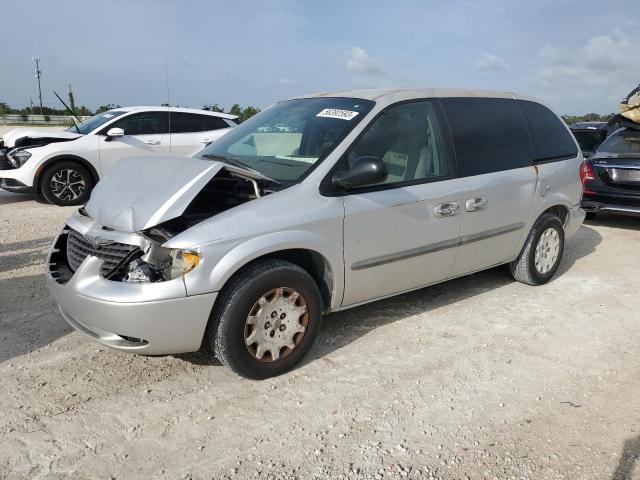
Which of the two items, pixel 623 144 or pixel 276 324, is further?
pixel 623 144

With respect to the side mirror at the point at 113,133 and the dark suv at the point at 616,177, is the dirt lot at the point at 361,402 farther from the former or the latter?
the side mirror at the point at 113,133

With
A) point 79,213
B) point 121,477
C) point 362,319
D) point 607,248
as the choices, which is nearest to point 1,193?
point 79,213

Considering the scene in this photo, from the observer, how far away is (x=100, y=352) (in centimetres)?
368

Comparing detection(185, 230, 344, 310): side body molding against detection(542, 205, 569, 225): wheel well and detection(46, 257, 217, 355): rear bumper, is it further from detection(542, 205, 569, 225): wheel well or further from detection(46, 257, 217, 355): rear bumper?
detection(542, 205, 569, 225): wheel well

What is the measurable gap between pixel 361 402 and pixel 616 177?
6.09 metres

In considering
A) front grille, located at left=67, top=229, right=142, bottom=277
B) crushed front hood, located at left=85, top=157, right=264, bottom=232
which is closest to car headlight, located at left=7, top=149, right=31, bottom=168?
crushed front hood, located at left=85, top=157, right=264, bottom=232

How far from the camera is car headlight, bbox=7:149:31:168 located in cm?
844

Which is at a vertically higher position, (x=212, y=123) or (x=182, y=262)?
(x=212, y=123)

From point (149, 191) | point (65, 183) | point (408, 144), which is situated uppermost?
point (408, 144)

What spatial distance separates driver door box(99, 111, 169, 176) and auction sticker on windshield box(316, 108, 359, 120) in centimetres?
568

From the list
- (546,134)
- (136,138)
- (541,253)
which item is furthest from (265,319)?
(136,138)

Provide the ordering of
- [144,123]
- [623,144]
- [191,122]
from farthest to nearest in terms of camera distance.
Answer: [191,122] < [144,123] < [623,144]

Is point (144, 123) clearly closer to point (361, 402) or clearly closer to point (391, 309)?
point (391, 309)

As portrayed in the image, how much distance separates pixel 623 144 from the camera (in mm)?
7934
